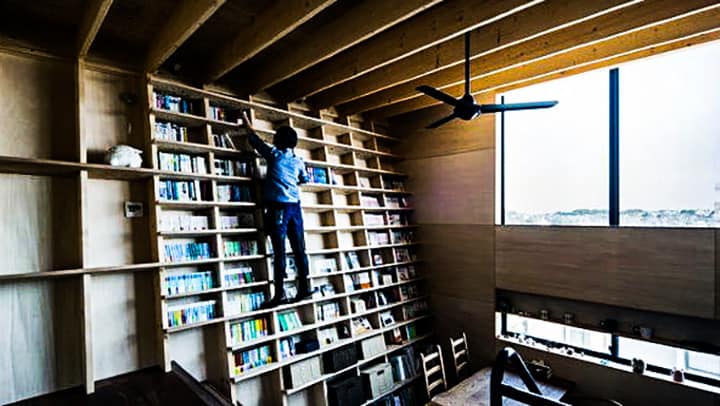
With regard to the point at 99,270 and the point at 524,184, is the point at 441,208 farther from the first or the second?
the point at 99,270

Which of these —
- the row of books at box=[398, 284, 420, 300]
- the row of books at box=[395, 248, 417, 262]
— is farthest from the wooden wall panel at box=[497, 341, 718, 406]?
the row of books at box=[395, 248, 417, 262]

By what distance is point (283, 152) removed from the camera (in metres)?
3.39

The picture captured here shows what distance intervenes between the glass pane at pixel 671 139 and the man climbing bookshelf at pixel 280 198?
311 centimetres

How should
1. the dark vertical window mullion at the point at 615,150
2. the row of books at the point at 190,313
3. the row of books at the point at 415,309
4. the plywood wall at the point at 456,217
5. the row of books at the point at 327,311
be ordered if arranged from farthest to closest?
the row of books at the point at 415,309
the plywood wall at the point at 456,217
the row of books at the point at 327,311
the dark vertical window mullion at the point at 615,150
the row of books at the point at 190,313

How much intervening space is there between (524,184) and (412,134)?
5.39 ft

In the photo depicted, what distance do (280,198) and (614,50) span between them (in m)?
3.03

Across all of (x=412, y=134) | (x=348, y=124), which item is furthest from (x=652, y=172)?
(x=348, y=124)

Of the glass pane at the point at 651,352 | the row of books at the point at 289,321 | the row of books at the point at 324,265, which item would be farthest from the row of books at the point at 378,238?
the glass pane at the point at 651,352

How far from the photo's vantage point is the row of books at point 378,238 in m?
4.58

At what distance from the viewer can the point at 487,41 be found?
9.54 ft

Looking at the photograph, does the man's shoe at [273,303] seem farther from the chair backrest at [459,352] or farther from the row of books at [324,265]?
the chair backrest at [459,352]

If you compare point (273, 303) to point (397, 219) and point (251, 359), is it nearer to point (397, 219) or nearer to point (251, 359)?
point (251, 359)

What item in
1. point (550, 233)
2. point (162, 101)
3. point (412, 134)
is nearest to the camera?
point (162, 101)

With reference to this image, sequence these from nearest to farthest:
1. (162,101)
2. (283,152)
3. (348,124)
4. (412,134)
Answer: (162,101) < (283,152) < (348,124) < (412,134)
